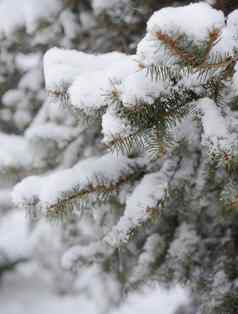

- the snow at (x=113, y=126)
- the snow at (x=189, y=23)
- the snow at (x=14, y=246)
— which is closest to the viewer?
the snow at (x=189, y=23)

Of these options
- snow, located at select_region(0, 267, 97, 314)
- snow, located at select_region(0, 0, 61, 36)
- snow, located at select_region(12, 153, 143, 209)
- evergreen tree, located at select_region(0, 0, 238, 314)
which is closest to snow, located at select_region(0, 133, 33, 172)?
evergreen tree, located at select_region(0, 0, 238, 314)

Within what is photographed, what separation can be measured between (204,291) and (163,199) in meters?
0.71

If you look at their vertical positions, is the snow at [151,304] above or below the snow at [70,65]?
above

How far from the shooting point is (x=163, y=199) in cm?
155

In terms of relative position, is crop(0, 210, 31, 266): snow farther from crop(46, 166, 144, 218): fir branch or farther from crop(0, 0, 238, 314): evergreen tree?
crop(46, 166, 144, 218): fir branch

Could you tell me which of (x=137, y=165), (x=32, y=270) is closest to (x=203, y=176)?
(x=137, y=165)

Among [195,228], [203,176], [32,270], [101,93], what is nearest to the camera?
[101,93]

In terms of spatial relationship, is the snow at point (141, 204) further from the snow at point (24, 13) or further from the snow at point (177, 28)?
the snow at point (24, 13)

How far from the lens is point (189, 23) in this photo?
1142mm

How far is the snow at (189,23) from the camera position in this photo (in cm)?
112

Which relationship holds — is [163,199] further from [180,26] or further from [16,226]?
[16,226]

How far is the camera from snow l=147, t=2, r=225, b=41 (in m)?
1.12

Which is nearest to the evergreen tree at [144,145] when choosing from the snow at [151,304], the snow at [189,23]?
the snow at [189,23]

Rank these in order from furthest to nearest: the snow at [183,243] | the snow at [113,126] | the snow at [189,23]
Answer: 1. the snow at [183,243]
2. the snow at [113,126]
3. the snow at [189,23]
